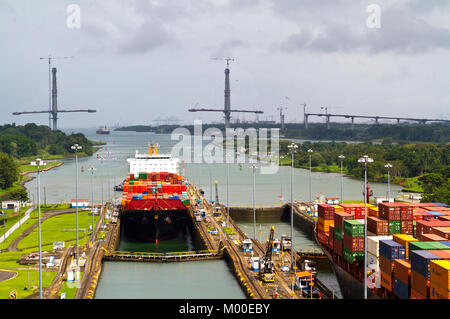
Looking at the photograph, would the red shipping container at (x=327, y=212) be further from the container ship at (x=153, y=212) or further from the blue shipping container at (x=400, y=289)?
the container ship at (x=153, y=212)

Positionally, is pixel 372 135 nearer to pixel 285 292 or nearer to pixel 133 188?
pixel 133 188

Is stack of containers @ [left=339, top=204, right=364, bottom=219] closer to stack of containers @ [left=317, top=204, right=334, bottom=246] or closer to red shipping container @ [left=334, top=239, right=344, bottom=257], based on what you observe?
stack of containers @ [left=317, top=204, right=334, bottom=246]

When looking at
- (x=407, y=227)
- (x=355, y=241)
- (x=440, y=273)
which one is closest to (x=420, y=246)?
(x=440, y=273)

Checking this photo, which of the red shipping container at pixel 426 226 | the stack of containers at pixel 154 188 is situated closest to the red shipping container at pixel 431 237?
the red shipping container at pixel 426 226

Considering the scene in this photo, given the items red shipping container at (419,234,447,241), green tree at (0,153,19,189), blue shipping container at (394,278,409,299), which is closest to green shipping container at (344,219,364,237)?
red shipping container at (419,234,447,241)

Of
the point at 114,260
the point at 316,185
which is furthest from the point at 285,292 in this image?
the point at 316,185
